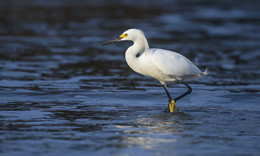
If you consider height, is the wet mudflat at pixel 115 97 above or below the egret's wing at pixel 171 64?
below

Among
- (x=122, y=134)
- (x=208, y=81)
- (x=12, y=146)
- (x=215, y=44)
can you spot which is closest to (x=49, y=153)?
(x=12, y=146)

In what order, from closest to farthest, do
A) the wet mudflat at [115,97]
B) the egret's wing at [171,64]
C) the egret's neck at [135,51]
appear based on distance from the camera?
the wet mudflat at [115,97], the egret's wing at [171,64], the egret's neck at [135,51]

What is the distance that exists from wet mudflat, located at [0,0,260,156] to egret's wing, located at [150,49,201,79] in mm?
691

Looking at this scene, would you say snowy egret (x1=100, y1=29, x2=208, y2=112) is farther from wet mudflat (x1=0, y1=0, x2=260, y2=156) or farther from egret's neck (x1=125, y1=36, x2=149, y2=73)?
wet mudflat (x1=0, y1=0, x2=260, y2=156)

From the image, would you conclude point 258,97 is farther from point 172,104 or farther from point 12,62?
point 12,62

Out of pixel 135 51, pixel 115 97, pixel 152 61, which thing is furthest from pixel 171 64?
pixel 115 97

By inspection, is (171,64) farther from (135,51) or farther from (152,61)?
(135,51)

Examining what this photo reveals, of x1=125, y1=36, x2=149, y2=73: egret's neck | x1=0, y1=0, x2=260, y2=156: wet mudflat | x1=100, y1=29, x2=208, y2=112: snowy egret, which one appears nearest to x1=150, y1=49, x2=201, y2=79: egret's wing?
x1=100, y1=29, x2=208, y2=112: snowy egret

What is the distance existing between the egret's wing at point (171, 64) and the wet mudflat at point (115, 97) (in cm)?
69

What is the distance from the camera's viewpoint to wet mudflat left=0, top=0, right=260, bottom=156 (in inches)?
261

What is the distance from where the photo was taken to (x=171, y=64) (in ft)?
29.7

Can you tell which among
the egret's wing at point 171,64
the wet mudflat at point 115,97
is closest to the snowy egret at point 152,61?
the egret's wing at point 171,64

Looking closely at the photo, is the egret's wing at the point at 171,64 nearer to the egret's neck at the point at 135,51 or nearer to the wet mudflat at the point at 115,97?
the egret's neck at the point at 135,51

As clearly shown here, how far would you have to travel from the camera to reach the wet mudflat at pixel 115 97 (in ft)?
21.8
